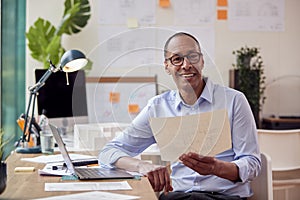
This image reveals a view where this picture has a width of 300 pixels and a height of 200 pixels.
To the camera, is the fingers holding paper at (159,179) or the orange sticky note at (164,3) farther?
the orange sticky note at (164,3)

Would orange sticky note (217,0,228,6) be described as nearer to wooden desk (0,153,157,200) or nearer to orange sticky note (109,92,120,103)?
orange sticky note (109,92,120,103)

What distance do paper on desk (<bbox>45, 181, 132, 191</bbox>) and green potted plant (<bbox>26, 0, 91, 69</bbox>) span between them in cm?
280

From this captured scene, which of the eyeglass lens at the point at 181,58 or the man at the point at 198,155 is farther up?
the eyeglass lens at the point at 181,58

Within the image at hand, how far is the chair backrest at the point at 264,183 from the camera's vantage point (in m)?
2.19

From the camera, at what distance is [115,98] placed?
2238 mm

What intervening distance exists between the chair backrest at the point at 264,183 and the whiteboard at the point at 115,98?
0.53 m

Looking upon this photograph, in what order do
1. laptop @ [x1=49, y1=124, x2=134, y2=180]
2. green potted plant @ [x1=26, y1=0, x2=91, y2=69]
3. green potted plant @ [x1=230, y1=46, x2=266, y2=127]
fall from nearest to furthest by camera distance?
A: laptop @ [x1=49, y1=124, x2=134, y2=180] < green potted plant @ [x1=26, y1=0, x2=91, y2=69] < green potted plant @ [x1=230, y1=46, x2=266, y2=127]

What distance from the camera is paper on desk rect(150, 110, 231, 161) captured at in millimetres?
2027

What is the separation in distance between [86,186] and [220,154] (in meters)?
0.68

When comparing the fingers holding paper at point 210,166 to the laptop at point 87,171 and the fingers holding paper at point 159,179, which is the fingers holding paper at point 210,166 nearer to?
the fingers holding paper at point 159,179

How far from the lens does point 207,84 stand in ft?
7.32

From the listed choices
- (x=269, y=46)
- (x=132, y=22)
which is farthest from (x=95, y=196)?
(x=269, y=46)

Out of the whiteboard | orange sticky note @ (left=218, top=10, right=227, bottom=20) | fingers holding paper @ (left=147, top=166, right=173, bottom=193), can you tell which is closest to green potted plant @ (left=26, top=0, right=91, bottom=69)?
orange sticky note @ (left=218, top=10, right=227, bottom=20)

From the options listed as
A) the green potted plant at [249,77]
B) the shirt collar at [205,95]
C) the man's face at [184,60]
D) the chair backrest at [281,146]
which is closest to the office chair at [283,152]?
the chair backrest at [281,146]
